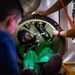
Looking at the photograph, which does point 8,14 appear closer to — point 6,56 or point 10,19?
point 10,19

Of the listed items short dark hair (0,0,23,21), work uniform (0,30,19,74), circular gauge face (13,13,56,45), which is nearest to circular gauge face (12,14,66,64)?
circular gauge face (13,13,56,45)

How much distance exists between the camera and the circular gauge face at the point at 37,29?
235 centimetres

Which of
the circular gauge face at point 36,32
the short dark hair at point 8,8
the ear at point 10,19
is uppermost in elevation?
the short dark hair at point 8,8

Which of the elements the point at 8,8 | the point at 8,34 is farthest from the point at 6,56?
the point at 8,8

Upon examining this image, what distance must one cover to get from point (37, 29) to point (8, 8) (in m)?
1.52

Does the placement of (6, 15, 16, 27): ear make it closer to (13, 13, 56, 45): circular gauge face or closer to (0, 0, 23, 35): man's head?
(0, 0, 23, 35): man's head

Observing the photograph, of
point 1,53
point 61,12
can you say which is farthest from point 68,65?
point 1,53

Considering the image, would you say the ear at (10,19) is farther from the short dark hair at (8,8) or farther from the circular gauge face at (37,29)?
the circular gauge face at (37,29)

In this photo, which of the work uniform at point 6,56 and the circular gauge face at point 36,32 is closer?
the work uniform at point 6,56

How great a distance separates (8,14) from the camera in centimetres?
87

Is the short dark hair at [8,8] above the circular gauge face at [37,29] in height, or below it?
above

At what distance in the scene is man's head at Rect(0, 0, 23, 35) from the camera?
2.81 ft

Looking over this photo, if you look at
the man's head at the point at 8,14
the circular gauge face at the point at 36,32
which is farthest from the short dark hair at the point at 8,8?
the circular gauge face at the point at 36,32

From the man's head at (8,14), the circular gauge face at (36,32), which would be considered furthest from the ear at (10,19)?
the circular gauge face at (36,32)
